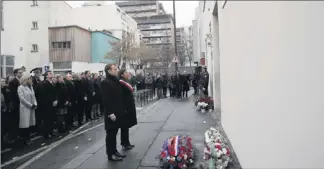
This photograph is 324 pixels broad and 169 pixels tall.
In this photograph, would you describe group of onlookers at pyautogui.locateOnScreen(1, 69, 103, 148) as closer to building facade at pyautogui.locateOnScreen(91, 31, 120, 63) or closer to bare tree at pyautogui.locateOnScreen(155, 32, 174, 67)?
building facade at pyautogui.locateOnScreen(91, 31, 120, 63)

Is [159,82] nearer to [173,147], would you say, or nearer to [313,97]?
[173,147]

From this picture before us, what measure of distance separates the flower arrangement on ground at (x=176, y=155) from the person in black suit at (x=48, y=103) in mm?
4774

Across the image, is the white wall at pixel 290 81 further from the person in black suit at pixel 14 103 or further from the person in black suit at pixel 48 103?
the person in black suit at pixel 48 103

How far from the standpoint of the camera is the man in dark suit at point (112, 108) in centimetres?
586

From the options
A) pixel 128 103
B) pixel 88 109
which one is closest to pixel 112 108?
pixel 128 103

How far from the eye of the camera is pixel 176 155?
5.04 metres

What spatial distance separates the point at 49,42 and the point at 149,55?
42.2ft

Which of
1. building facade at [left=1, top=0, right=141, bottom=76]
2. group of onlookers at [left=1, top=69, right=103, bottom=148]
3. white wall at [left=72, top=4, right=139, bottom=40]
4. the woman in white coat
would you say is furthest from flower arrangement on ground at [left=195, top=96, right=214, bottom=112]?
white wall at [left=72, top=4, right=139, bottom=40]

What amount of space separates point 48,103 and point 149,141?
10.6 ft

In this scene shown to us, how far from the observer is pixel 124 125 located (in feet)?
20.4

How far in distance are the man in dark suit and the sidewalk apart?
0.99 feet

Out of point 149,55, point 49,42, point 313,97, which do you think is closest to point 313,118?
point 313,97

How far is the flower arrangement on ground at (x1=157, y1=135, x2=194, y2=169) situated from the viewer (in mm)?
5020

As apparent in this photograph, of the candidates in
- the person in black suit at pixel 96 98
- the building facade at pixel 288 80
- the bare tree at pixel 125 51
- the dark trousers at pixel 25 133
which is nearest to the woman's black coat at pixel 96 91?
the person in black suit at pixel 96 98
